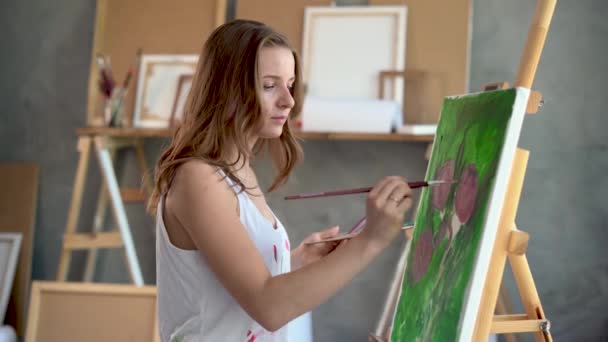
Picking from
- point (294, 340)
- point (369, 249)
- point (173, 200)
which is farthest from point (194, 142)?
point (294, 340)

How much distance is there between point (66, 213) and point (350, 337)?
1.46 meters

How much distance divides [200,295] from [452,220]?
0.49 meters

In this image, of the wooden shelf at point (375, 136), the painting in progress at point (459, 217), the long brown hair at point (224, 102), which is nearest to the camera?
the painting in progress at point (459, 217)

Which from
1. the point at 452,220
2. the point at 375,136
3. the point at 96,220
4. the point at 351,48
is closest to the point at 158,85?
the point at 96,220

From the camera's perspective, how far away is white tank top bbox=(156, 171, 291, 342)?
1.35 m

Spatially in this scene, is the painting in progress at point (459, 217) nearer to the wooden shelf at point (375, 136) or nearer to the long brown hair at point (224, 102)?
the long brown hair at point (224, 102)

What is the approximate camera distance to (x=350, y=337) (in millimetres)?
3199

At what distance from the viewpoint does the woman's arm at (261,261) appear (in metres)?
1.22

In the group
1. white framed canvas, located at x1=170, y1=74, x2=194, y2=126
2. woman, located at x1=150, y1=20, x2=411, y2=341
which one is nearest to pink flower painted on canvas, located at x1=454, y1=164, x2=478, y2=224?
woman, located at x1=150, y1=20, x2=411, y2=341

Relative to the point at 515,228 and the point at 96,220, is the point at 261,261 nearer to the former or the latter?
the point at 515,228

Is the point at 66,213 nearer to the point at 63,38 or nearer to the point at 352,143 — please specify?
the point at 63,38

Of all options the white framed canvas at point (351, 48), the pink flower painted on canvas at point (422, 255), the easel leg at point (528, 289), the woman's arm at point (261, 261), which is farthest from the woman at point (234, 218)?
the white framed canvas at point (351, 48)

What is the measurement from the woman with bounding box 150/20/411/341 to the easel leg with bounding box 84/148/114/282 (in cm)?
179

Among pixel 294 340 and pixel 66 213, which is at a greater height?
pixel 66 213
